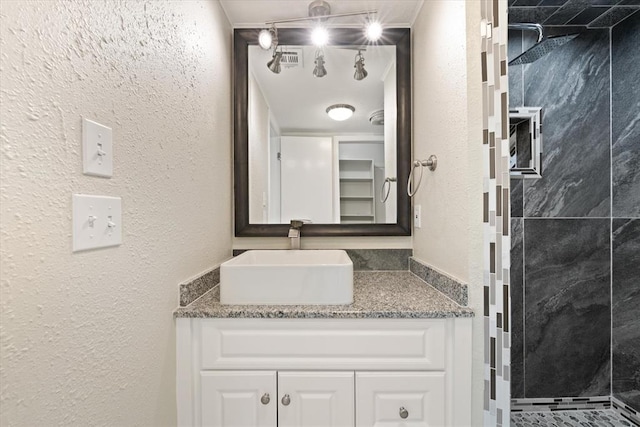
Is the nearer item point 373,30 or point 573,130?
point 373,30

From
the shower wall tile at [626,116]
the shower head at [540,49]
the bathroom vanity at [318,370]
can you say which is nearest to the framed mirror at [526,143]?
the shower head at [540,49]

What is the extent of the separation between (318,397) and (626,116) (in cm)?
211

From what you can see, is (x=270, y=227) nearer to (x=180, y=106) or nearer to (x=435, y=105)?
(x=180, y=106)

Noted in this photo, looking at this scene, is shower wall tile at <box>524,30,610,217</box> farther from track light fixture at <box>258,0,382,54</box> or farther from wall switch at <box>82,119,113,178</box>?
wall switch at <box>82,119,113,178</box>

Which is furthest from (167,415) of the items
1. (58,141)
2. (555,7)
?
(555,7)

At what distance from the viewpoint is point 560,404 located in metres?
1.56

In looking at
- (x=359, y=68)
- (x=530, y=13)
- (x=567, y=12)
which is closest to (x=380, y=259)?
(x=359, y=68)

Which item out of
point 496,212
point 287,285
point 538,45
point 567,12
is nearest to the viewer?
point 496,212

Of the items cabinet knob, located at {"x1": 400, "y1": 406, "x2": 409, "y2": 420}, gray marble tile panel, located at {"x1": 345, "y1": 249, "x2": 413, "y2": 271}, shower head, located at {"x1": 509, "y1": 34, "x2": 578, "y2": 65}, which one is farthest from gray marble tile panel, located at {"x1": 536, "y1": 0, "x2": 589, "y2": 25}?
cabinet knob, located at {"x1": 400, "y1": 406, "x2": 409, "y2": 420}

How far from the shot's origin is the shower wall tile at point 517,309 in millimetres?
1547

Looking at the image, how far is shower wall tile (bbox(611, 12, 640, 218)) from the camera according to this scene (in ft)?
4.82

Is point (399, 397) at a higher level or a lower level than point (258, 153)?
lower

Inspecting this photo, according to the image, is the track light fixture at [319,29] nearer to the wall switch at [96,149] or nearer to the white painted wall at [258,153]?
the white painted wall at [258,153]

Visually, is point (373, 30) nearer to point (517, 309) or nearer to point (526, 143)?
point (526, 143)
